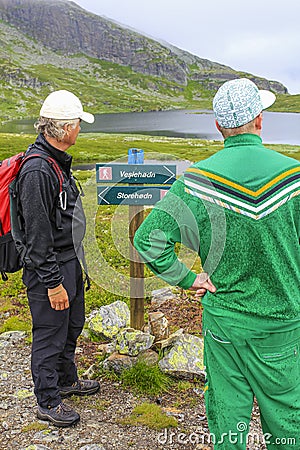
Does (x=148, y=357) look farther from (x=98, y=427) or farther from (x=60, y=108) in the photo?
(x=60, y=108)

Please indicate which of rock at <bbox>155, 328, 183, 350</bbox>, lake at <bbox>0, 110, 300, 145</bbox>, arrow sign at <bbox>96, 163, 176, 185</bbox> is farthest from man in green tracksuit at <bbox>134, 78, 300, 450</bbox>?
lake at <bbox>0, 110, 300, 145</bbox>

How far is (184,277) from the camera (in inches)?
132

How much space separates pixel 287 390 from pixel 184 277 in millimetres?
1080

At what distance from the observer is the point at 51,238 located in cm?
457

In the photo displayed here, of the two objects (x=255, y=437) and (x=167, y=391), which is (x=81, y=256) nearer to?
(x=167, y=391)

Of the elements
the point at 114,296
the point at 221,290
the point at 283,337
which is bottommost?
the point at 114,296

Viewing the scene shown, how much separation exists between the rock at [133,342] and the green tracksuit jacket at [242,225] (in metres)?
3.15

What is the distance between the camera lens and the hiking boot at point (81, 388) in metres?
5.63

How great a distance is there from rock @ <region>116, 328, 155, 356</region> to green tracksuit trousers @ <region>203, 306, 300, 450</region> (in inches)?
111

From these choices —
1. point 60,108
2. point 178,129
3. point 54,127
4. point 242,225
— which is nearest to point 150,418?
point 242,225

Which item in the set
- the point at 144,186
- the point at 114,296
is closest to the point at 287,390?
the point at 144,186

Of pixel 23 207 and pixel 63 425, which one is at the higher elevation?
pixel 23 207

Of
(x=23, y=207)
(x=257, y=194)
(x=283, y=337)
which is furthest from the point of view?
(x=23, y=207)

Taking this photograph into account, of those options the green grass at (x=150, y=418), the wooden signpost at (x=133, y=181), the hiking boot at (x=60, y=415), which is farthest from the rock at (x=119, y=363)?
the wooden signpost at (x=133, y=181)
